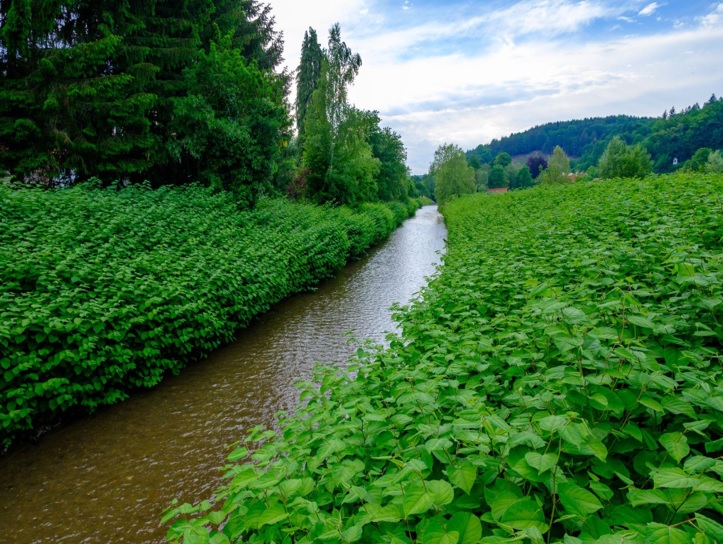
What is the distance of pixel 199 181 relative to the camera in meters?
14.6

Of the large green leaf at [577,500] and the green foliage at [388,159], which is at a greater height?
the green foliage at [388,159]

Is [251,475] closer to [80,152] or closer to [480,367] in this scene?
[480,367]

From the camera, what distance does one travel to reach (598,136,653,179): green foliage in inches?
1222

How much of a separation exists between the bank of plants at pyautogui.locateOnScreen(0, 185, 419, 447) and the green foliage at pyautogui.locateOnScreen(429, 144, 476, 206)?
38.4 meters

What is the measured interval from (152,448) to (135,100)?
11480mm

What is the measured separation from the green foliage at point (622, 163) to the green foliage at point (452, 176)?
1442 centimetres

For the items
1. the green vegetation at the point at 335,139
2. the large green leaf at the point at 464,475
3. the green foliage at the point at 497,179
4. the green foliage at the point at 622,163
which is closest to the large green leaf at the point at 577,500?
the large green leaf at the point at 464,475

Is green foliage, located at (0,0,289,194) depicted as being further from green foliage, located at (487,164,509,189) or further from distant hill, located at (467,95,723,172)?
green foliage, located at (487,164,509,189)

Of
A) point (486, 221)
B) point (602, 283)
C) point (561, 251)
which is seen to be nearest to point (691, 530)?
point (602, 283)

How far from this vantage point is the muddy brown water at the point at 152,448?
11.5 feet

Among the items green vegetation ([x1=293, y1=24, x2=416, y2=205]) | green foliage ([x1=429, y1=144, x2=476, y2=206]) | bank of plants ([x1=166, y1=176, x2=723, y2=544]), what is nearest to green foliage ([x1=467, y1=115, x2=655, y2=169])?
green foliage ([x1=429, y1=144, x2=476, y2=206])

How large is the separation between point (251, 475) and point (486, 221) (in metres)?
14.0

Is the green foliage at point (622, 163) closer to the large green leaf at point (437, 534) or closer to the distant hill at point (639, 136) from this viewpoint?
the distant hill at point (639, 136)

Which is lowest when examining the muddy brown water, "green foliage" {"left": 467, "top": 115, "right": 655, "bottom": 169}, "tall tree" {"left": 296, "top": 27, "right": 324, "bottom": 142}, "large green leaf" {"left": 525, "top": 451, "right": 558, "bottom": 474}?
the muddy brown water
